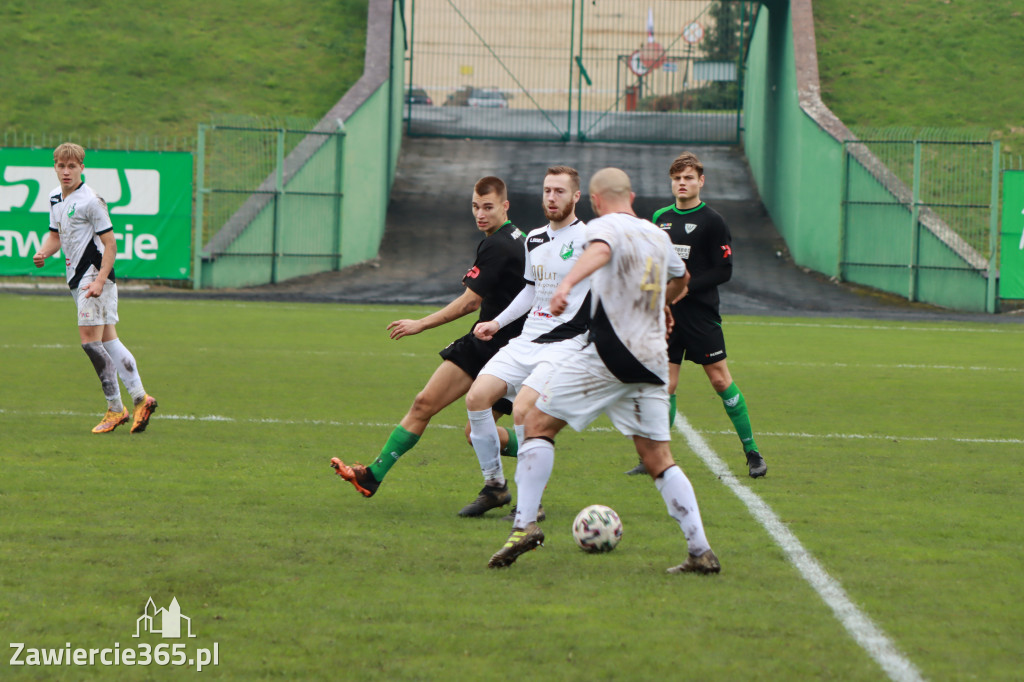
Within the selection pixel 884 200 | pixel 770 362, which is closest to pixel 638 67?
pixel 884 200

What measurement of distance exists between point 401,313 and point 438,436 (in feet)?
34.1

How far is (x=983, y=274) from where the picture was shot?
2195cm

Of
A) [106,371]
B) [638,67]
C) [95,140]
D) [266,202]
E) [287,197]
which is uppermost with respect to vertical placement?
[638,67]

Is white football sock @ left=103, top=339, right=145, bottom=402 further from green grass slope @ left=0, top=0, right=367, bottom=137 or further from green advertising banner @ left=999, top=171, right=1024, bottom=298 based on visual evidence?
green grass slope @ left=0, top=0, right=367, bottom=137

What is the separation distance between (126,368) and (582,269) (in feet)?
17.4

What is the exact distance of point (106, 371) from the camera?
9.13m

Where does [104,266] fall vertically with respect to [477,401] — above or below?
above

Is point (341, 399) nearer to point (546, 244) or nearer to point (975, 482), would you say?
point (546, 244)

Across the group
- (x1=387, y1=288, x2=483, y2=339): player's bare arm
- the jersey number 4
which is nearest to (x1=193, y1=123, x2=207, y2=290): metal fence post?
(x1=387, y1=288, x2=483, y2=339): player's bare arm

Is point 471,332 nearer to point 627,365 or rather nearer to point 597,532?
point 597,532

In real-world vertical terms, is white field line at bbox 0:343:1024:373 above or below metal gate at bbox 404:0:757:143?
below

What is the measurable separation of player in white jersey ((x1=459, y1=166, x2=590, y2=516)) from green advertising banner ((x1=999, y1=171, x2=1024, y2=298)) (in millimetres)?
17328

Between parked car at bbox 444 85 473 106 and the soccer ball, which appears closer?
the soccer ball

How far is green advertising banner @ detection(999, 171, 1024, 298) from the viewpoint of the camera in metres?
21.5
